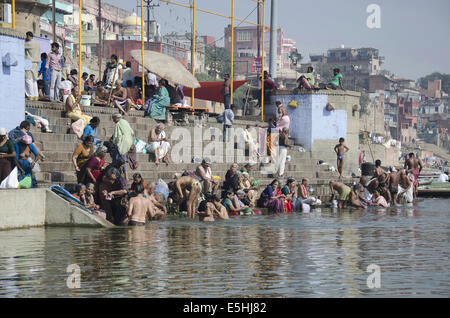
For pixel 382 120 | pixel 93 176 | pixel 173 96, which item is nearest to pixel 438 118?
pixel 382 120

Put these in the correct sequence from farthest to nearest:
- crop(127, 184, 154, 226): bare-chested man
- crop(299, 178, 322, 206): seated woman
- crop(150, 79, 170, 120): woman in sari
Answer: crop(150, 79, 170, 120): woman in sari
crop(299, 178, 322, 206): seated woman
crop(127, 184, 154, 226): bare-chested man

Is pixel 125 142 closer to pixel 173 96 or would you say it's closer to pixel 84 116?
pixel 84 116

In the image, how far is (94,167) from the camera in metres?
14.1

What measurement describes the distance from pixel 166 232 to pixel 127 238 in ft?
3.89

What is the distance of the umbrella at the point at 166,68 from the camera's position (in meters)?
20.7

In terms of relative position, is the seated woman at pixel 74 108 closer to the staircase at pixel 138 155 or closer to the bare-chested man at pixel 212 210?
the staircase at pixel 138 155

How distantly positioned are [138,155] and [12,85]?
3.28 metres

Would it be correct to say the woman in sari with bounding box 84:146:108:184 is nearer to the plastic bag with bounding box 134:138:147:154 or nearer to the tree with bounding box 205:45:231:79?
the plastic bag with bounding box 134:138:147:154

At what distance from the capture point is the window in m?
119

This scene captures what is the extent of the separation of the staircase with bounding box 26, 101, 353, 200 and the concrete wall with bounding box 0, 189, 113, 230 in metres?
0.84
